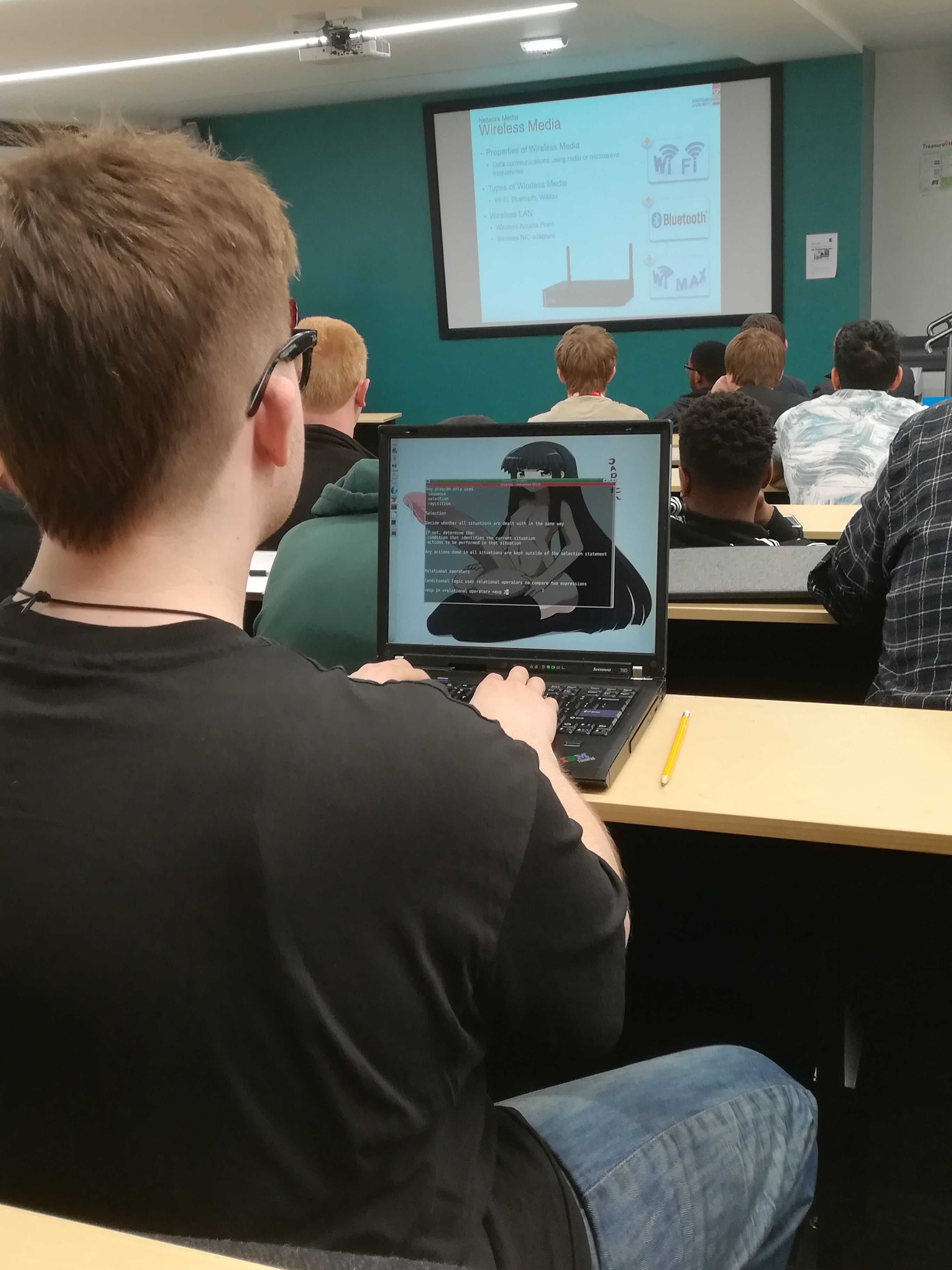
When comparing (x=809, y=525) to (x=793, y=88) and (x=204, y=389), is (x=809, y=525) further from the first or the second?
(x=793, y=88)

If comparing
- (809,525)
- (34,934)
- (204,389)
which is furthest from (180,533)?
(809,525)

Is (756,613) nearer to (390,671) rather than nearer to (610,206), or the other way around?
(390,671)

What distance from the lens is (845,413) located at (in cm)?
333

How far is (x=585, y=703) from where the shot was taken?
4.42ft

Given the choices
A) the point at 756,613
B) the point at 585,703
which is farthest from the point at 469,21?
the point at 585,703

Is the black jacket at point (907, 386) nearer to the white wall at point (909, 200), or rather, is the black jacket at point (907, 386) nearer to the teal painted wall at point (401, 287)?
the teal painted wall at point (401, 287)

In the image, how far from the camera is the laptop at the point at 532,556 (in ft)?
4.63

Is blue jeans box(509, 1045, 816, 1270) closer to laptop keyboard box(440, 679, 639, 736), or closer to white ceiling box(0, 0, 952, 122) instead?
laptop keyboard box(440, 679, 639, 736)

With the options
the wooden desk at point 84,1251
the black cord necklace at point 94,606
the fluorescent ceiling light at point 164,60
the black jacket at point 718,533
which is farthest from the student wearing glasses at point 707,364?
the wooden desk at point 84,1251

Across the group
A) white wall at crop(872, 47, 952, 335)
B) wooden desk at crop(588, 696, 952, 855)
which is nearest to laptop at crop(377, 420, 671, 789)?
wooden desk at crop(588, 696, 952, 855)

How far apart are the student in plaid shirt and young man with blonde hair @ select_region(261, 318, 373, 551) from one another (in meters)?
1.22

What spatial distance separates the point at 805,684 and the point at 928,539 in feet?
1.84

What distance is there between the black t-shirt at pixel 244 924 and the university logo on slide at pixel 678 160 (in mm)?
6140

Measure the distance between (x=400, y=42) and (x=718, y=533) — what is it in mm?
4274
